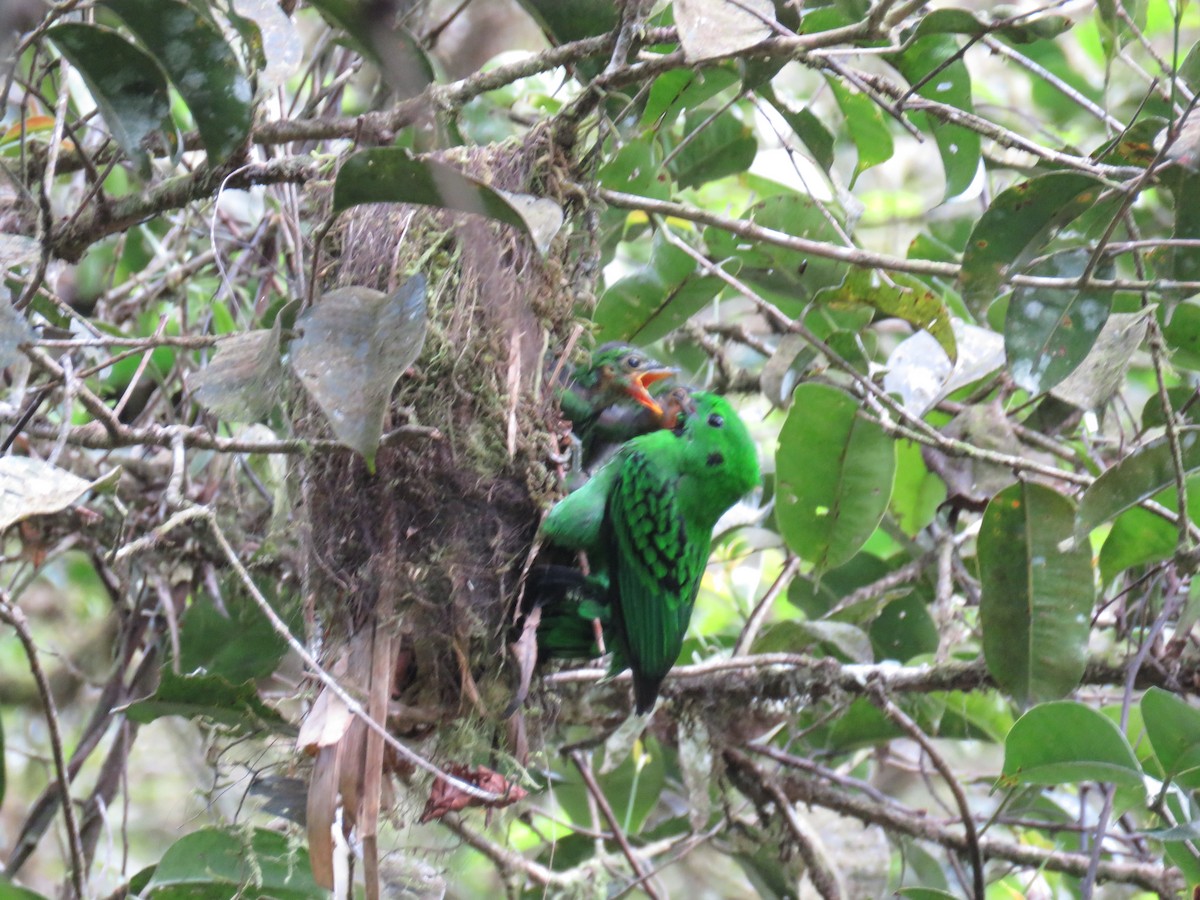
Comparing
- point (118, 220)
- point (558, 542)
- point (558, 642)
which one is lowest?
point (558, 642)

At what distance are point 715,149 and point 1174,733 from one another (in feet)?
6.58

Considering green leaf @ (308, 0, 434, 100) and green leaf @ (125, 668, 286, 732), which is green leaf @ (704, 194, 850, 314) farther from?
green leaf @ (125, 668, 286, 732)

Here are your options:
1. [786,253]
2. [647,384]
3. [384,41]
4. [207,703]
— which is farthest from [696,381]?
[207,703]

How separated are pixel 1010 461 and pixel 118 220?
215 centimetres

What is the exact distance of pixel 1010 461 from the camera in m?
2.53

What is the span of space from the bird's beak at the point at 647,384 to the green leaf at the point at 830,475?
0.46 m

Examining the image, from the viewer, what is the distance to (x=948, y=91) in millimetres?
2803

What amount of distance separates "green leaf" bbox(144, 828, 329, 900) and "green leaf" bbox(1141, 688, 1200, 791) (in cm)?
183

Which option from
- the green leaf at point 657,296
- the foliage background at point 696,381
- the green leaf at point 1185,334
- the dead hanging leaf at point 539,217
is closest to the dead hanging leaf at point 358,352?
the foliage background at point 696,381

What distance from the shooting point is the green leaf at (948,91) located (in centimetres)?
272

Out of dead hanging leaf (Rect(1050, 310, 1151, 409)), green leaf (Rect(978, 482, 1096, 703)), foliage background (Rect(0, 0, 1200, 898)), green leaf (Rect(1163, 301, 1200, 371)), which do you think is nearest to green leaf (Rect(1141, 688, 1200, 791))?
foliage background (Rect(0, 0, 1200, 898))

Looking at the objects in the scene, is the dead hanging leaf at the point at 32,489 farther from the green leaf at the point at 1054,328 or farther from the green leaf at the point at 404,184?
the green leaf at the point at 1054,328

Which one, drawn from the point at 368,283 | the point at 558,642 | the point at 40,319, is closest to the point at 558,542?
the point at 558,642

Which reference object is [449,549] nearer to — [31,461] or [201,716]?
[201,716]
